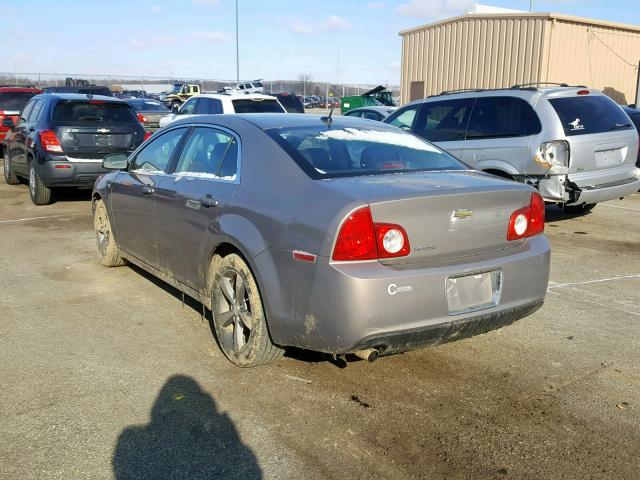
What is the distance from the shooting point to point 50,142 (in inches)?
385

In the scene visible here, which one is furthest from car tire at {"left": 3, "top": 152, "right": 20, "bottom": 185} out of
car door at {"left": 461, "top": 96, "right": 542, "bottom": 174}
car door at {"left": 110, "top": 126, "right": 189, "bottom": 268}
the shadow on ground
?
the shadow on ground

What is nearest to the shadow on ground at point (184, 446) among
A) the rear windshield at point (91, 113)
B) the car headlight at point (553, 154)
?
the car headlight at point (553, 154)

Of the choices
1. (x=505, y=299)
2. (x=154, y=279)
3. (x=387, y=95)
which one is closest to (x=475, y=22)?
(x=387, y=95)

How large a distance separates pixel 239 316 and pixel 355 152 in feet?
4.18

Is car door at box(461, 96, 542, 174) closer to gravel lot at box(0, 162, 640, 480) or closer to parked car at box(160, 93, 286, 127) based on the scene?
gravel lot at box(0, 162, 640, 480)

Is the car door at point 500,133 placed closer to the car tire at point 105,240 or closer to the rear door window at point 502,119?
the rear door window at point 502,119

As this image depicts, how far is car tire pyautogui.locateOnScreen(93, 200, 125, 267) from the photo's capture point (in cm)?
632

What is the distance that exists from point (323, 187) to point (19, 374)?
87.2 inches

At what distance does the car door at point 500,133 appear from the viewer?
25.9ft

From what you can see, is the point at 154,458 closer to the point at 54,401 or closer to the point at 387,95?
the point at 54,401

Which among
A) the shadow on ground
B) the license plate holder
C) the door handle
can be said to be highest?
the door handle

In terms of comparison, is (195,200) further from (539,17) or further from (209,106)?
(539,17)

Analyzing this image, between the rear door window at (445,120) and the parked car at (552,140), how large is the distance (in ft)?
0.05

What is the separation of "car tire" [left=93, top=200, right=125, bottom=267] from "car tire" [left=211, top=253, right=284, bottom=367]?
238cm
